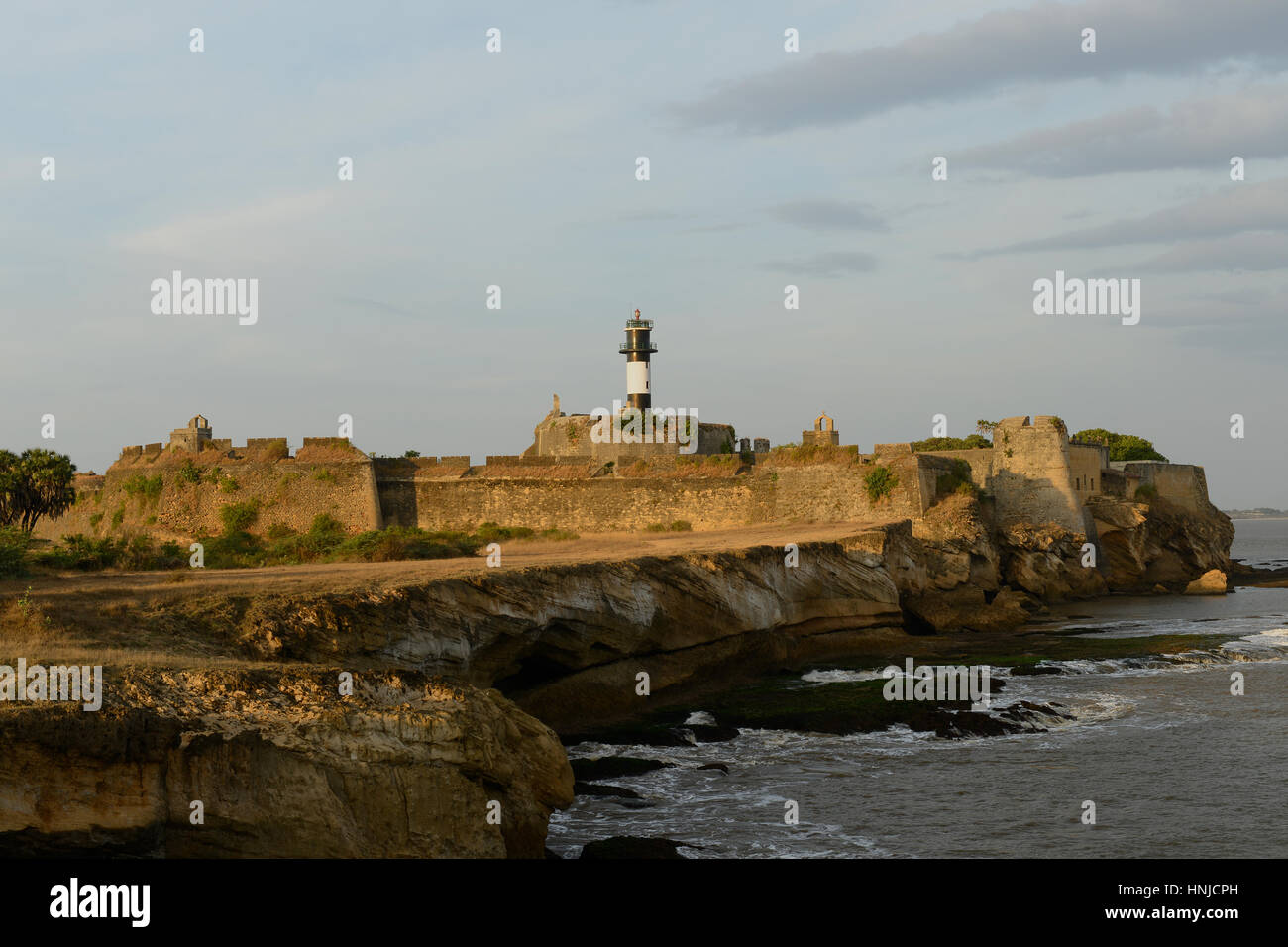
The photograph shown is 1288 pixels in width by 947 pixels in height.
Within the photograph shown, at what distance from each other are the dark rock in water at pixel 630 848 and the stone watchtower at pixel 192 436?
3254 cm

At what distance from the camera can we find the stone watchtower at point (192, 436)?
135ft

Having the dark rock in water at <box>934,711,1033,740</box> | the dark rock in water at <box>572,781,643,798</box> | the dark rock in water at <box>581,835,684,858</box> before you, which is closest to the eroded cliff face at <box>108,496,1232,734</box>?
the dark rock in water at <box>572,781,643,798</box>

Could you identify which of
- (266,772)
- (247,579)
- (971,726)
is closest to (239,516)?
(247,579)

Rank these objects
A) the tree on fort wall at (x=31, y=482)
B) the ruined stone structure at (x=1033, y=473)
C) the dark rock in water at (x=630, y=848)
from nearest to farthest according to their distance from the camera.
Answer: the dark rock in water at (x=630, y=848) < the tree on fort wall at (x=31, y=482) < the ruined stone structure at (x=1033, y=473)

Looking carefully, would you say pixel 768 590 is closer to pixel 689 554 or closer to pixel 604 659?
pixel 689 554

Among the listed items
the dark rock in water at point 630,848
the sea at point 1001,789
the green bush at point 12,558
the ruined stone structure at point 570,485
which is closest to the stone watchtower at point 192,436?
the ruined stone structure at point 570,485

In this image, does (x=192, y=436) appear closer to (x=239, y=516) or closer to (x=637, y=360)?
(x=239, y=516)

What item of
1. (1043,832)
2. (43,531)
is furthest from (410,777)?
(43,531)

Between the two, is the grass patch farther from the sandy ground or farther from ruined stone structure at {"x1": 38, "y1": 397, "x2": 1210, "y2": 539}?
the sandy ground

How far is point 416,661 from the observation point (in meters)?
14.4

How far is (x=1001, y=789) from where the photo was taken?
585 inches

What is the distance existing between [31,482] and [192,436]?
56.4 ft

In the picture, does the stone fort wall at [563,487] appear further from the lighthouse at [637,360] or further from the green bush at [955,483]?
the lighthouse at [637,360]

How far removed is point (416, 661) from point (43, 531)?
34592 mm
